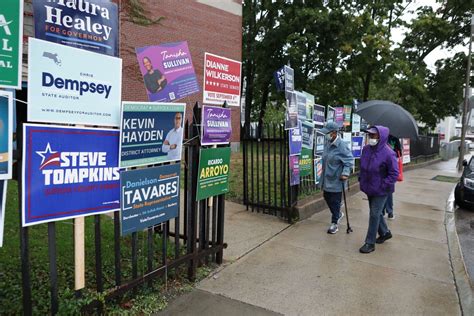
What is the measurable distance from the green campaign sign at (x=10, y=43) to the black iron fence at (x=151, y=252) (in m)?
0.97

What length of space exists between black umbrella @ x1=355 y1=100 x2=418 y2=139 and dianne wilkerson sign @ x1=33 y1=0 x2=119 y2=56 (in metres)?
4.55

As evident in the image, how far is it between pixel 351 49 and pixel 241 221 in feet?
48.7

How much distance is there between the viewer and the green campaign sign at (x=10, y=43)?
7.52ft

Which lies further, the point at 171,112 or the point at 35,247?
the point at 35,247

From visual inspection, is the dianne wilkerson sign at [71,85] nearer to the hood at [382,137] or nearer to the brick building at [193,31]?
the hood at [382,137]

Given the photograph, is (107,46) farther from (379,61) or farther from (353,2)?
(353,2)

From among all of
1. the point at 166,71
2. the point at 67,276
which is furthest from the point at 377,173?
the point at 67,276

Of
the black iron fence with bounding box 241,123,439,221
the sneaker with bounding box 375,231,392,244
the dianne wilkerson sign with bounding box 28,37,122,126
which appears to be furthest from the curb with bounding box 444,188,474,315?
the dianne wilkerson sign with bounding box 28,37,122,126

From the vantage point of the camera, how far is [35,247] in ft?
13.9

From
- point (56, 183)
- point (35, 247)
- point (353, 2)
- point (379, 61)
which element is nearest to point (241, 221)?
point (35, 247)

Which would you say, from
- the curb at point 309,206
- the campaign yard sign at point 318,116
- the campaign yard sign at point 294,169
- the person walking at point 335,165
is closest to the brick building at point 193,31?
the campaign yard sign at point 318,116

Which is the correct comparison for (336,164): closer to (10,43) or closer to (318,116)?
(318,116)

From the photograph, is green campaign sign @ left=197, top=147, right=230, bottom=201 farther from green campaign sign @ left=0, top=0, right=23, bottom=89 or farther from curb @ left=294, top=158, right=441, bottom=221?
curb @ left=294, top=158, right=441, bottom=221

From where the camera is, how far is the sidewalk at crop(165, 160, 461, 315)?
3.72 metres
